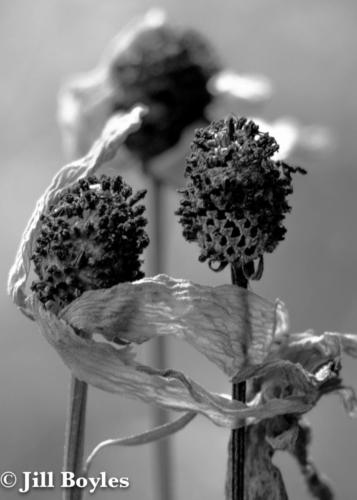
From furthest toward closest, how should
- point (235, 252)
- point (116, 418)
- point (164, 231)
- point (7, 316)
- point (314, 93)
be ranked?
1. point (314, 93)
2. point (7, 316)
3. point (116, 418)
4. point (164, 231)
5. point (235, 252)

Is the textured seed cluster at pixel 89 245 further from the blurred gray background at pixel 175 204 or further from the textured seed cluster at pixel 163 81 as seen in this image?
the blurred gray background at pixel 175 204

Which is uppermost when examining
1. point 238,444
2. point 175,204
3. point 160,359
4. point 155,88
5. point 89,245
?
point 175,204

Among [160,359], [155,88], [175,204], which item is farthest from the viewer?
[175,204]

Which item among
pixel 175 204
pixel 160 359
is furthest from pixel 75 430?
pixel 175 204

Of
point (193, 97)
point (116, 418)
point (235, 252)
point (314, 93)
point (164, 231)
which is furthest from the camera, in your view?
point (314, 93)

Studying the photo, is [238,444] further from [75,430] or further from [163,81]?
→ [163,81]

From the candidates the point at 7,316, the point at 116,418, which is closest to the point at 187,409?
the point at 116,418

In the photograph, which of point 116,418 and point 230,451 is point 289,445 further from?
point 116,418
